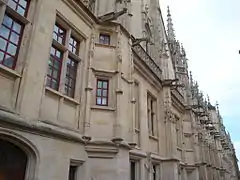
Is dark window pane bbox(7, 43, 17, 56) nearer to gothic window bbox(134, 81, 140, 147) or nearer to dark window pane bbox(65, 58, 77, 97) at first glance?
dark window pane bbox(65, 58, 77, 97)

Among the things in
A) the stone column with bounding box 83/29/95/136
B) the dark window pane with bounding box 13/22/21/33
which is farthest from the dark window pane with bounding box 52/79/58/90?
the dark window pane with bounding box 13/22/21/33

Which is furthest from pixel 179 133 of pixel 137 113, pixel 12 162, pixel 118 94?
pixel 12 162

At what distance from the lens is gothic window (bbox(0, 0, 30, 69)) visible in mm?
5422

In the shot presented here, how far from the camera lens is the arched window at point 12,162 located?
509cm

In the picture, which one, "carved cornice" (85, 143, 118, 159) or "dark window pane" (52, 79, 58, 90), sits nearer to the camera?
"dark window pane" (52, 79, 58, 90)

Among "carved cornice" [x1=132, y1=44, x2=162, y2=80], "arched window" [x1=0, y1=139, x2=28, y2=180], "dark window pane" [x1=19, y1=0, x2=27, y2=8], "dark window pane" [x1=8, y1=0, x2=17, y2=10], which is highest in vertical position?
"carved cornice" [x1=132, y1=44, x2=162, y2=80]

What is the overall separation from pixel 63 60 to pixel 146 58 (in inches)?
253

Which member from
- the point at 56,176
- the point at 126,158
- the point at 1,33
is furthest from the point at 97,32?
the point at 56,176

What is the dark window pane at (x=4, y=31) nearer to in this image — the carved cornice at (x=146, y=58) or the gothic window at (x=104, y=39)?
the gothic window at (x=104, y=39)

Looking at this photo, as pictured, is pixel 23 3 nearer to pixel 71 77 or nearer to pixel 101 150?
pixel 71 77

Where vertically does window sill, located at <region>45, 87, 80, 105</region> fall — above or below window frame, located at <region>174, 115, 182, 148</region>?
below

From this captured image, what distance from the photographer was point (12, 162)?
529 centimetres

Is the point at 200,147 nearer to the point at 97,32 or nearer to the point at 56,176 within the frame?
the point at 97,32

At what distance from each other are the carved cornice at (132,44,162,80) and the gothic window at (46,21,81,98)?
12.5ft
